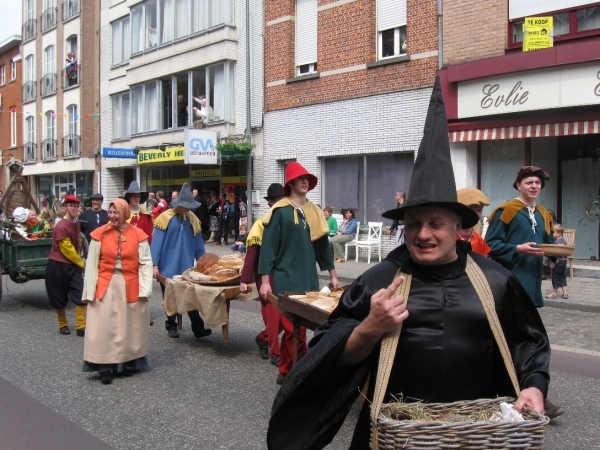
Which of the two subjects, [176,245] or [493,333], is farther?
[176,245]

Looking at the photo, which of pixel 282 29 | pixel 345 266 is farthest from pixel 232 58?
pixel 345 266

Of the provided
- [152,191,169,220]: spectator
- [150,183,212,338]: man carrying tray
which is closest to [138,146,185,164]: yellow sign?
[152,191,169,220]: spectator

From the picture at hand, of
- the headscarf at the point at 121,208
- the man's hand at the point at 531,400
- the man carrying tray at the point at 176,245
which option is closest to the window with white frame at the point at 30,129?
the man carrying tray at the point at 176,245

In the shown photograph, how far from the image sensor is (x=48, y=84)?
36219mm

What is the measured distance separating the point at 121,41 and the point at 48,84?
9.23m

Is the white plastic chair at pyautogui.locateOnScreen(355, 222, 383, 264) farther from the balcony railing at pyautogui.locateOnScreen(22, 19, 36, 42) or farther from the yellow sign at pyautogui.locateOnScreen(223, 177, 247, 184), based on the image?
the balcony railing at pyautogui.locateOnScreen(22, 19, 36, 42)

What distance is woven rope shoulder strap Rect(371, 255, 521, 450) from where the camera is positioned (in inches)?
92.4

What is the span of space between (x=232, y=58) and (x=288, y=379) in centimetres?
2069

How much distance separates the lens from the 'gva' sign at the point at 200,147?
69.1 feet

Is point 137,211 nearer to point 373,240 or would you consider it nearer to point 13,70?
point 373,240

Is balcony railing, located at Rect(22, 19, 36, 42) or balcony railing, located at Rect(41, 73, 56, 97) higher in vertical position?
balcony railing, located at Rect(22, 19, 36, 42)

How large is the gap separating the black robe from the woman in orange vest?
4.52m

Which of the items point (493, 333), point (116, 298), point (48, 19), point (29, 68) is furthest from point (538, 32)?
point (29, 68)

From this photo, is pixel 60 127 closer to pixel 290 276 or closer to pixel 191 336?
pixel 191 336
